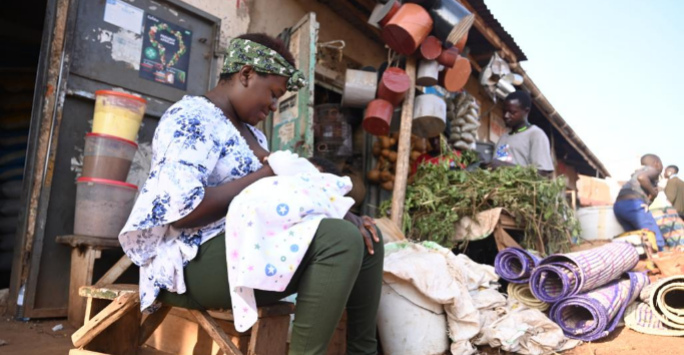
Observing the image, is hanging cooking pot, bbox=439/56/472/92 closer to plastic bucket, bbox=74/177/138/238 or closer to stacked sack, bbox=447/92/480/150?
stacked sack, bbox=447/92/480/150

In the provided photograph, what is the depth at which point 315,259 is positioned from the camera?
1.43 metres

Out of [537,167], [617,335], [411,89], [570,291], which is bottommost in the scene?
[617,335]

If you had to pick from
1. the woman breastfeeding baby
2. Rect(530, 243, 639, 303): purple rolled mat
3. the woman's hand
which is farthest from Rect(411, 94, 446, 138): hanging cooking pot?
the woman breastfeeding baby

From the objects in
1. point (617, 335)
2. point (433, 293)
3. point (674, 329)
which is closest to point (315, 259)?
point (433, 293)

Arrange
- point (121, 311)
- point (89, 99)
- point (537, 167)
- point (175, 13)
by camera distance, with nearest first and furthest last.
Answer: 1. point (121, 311)
2. point (89, 99)
3. point (175, 13)
4. point (537, 167)

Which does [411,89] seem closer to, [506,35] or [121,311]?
[506,35]

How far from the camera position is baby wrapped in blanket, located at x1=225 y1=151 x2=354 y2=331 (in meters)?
1.36

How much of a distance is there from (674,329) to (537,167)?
73.9 inches

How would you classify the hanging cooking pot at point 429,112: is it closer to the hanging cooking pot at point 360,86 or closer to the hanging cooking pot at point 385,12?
the hanging cooking pot at point 360,86

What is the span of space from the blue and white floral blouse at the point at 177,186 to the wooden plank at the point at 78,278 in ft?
3.50

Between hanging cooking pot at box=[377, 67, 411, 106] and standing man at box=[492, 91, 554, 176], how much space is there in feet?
4.00

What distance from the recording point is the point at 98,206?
251 cm

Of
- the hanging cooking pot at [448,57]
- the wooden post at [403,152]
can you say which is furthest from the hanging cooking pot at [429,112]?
the hanging cooking pot at [448,57]

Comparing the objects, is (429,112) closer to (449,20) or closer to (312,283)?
(449,20)
